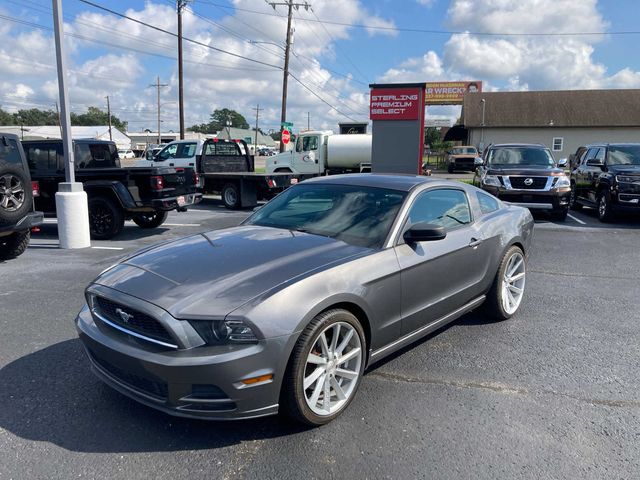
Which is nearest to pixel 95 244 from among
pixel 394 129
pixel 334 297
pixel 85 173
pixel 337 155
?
pixel 85 173

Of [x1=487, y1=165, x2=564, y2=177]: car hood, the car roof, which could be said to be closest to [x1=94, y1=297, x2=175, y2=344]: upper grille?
the car roof

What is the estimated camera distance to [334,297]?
9.78ft

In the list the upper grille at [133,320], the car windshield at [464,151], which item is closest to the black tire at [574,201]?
the upper grille at [133,320]

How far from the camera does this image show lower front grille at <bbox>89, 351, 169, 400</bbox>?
2742mm

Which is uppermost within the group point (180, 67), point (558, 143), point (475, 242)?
point (180, 67)

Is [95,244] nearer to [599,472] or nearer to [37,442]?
[37,442]

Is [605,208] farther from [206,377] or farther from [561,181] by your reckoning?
[206,377]

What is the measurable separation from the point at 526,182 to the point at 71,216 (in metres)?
9.51

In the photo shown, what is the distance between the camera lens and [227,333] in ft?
8.72

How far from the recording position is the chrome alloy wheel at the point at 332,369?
117 inches

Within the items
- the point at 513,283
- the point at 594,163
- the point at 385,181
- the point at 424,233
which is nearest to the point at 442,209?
the point at 385,181

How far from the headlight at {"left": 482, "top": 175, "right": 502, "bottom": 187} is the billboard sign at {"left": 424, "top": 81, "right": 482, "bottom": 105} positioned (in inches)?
1571

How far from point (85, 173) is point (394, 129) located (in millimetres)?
9439

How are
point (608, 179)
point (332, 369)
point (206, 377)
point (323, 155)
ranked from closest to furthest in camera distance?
point (206, 377), point (332, 369), point (608, 179), point (323, 155)
